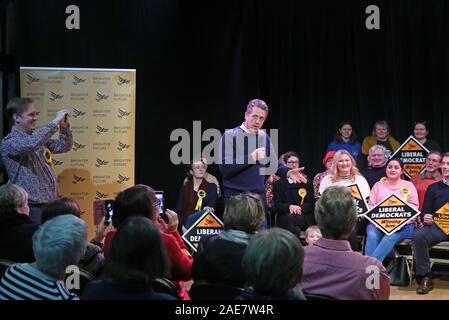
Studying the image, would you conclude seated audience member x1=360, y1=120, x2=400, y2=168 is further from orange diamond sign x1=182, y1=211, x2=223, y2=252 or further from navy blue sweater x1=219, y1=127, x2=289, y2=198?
orange diamond sign x1=182, y1=211, x2=223, y2=252

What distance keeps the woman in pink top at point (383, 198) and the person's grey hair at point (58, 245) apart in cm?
375

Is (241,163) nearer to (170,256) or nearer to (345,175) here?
(170,256)

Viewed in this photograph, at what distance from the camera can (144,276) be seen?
2152mm

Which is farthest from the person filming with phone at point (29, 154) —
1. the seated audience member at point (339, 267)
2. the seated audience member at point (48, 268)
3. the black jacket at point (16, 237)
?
the seated audience member at point (339, 267)

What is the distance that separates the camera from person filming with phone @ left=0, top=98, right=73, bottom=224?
4.35 meters

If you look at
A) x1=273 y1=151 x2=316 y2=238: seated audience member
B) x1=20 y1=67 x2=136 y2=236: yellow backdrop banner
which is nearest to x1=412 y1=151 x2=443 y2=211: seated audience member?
x1=273 y1=151 x2=316 y2=238: seated audience member

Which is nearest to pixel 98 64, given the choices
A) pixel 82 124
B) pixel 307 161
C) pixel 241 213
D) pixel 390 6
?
pixel 82 124

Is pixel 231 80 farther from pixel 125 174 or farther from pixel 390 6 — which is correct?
pixel 390 6

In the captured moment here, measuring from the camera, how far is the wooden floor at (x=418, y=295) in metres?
5.12

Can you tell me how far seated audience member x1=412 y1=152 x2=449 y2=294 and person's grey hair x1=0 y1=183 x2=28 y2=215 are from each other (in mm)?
3623

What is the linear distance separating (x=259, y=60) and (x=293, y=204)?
2333mm

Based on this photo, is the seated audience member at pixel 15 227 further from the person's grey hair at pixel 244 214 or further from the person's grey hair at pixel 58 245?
the person's grey hair at pixel 244 214

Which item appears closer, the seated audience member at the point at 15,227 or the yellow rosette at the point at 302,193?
the seated audience member at the point at 15,227

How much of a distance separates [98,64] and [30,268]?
481 centimetres
